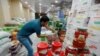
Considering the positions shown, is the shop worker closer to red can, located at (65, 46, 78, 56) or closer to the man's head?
the man's head

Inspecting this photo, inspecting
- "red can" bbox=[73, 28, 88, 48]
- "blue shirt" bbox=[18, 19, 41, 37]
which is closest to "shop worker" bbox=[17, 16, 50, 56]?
"blue shirt" bbox=[18, 19, 41, 37]

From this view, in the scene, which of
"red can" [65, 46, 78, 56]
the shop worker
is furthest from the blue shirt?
"red can" [65, 46, 78, 56]

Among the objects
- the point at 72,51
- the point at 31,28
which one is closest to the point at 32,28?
the point at 31,28

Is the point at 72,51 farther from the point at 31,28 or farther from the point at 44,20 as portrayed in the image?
the point at 31,28

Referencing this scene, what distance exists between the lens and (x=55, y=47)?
9.79 feet

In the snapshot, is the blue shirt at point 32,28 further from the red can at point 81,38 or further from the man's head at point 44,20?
the red can at point 81,38

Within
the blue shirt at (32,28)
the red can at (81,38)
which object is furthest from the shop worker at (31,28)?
the red can at (81,38)

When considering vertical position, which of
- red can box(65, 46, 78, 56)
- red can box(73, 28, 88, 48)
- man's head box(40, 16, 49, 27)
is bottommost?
red can box(65, 46, 78, 56)

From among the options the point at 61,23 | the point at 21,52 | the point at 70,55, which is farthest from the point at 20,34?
the point at 61,23

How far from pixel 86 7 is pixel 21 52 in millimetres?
2267

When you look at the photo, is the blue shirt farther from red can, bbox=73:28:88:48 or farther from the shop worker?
red can, bbox=73:28:88:48

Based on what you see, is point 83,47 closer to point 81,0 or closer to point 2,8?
point 81,0

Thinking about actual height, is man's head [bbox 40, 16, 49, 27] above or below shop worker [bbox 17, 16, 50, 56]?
above

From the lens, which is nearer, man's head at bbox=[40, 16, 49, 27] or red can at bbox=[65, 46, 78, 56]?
red can at bbox=[65, 46, 78, 56]
